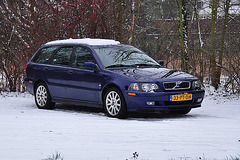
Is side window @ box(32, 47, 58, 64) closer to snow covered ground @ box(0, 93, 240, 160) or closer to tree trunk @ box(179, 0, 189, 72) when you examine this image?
snow covered ground @ box(0, 93, 240, 160)

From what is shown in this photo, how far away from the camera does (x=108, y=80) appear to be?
9.82m

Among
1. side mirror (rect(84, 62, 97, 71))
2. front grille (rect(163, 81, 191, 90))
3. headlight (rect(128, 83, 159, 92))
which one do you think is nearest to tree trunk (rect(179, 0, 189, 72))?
front grille (rect(163, 81, 191, 90))

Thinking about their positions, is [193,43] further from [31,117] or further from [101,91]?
[31,117]

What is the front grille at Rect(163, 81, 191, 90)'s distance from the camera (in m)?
9.48

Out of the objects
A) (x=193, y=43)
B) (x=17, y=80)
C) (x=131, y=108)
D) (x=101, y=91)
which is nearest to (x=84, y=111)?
(x=101, y=91)

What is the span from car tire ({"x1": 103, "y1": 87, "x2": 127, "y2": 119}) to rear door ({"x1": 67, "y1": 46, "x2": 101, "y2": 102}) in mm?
380

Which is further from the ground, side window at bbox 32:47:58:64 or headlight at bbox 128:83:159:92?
side window at bbox 32:47:58:64

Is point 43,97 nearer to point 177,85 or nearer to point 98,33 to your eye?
point 177,85

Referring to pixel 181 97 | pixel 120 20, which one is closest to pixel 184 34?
pixel 120 20

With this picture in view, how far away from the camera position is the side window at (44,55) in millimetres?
11883

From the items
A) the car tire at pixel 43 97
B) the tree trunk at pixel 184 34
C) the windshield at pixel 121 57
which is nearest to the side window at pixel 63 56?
the car tire at pixel 43 97

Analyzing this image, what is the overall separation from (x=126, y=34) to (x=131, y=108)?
7.18 meters

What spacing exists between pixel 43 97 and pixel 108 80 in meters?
2.56

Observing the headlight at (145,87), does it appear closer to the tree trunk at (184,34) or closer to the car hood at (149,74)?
the car hood at (149,74)
